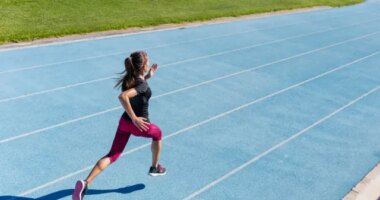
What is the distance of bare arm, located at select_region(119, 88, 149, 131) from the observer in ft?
15.5

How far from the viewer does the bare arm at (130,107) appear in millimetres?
4732

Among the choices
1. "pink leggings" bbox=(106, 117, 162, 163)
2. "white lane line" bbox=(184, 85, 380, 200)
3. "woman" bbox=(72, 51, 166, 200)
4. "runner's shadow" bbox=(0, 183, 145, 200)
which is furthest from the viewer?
"white lane line" bbox=(184, 85, 380, 200)

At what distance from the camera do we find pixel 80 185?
16.2ft

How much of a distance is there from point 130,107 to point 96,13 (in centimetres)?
1343

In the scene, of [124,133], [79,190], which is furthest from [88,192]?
[124,133]

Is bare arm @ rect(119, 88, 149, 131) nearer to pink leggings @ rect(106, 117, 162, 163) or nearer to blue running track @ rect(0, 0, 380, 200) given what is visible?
pink leggings @ rect(106, 117, 162, 163)

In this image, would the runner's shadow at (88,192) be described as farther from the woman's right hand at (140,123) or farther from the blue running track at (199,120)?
the woman's right hand at (140,123)

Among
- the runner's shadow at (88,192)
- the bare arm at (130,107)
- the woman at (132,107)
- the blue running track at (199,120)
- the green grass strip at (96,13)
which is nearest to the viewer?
the bare arm at (130,107)

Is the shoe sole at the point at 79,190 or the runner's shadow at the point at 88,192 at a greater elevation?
the shoe sole at the point at 79,190

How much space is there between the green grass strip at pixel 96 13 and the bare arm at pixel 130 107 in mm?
8766

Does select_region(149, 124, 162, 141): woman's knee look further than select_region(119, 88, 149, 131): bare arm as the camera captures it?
Yes

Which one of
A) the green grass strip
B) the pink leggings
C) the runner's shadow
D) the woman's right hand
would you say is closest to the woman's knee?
the pink leggings

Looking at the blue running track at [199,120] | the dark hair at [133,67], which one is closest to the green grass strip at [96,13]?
the blue running track at [199,120]

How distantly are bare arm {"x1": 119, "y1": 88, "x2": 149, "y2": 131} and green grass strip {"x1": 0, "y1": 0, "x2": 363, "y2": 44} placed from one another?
8.77 m
